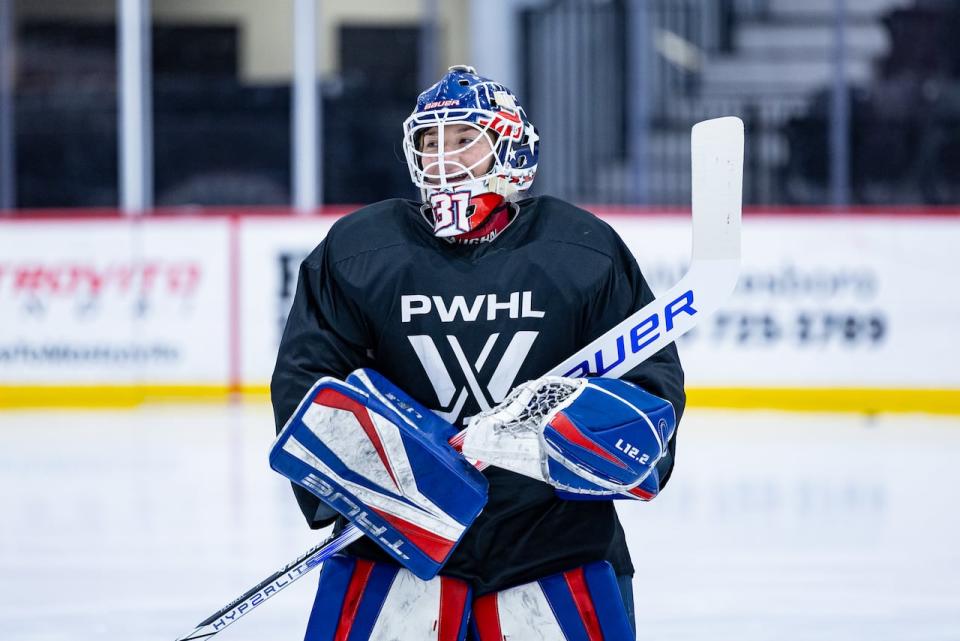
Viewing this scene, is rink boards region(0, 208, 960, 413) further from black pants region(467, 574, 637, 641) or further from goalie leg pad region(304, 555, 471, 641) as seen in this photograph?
goalie leg pad region(304, 555, 471, 641)

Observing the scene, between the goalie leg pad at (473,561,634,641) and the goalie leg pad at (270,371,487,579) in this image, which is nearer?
the goalie leg pad at (270,371,487,579)

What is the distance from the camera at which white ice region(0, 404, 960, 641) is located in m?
3.10

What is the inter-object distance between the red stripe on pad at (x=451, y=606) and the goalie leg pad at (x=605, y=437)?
0.19m

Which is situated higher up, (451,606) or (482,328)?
(482,328)

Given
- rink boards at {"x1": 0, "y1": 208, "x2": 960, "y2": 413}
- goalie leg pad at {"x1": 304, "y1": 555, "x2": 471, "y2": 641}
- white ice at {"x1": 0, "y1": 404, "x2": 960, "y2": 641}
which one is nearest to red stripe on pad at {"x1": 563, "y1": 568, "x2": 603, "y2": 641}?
goalie leg pad at {"x1": 304, "y1": 555, "x2": 471, "y2": 641}

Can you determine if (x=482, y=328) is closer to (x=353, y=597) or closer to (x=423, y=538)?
(x=423, y=538)

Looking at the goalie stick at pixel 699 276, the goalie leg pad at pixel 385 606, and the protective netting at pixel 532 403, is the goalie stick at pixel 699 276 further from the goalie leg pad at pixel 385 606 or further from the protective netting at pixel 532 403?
the goalie leg pad at pixel 385 606

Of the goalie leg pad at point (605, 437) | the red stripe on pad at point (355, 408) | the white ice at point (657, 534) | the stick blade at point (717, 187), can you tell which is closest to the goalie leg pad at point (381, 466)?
the red stripe on pad at point (355, 408)

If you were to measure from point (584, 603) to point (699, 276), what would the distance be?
386 mm

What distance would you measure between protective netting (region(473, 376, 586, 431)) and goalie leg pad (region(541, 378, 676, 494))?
19 mm

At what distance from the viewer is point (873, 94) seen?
8312 millimetres

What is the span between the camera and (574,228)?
1668 mm

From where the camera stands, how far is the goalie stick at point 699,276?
A: 60.2 inches

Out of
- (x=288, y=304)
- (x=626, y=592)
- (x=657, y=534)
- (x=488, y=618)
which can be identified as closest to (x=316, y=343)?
(x=488, y=618)
